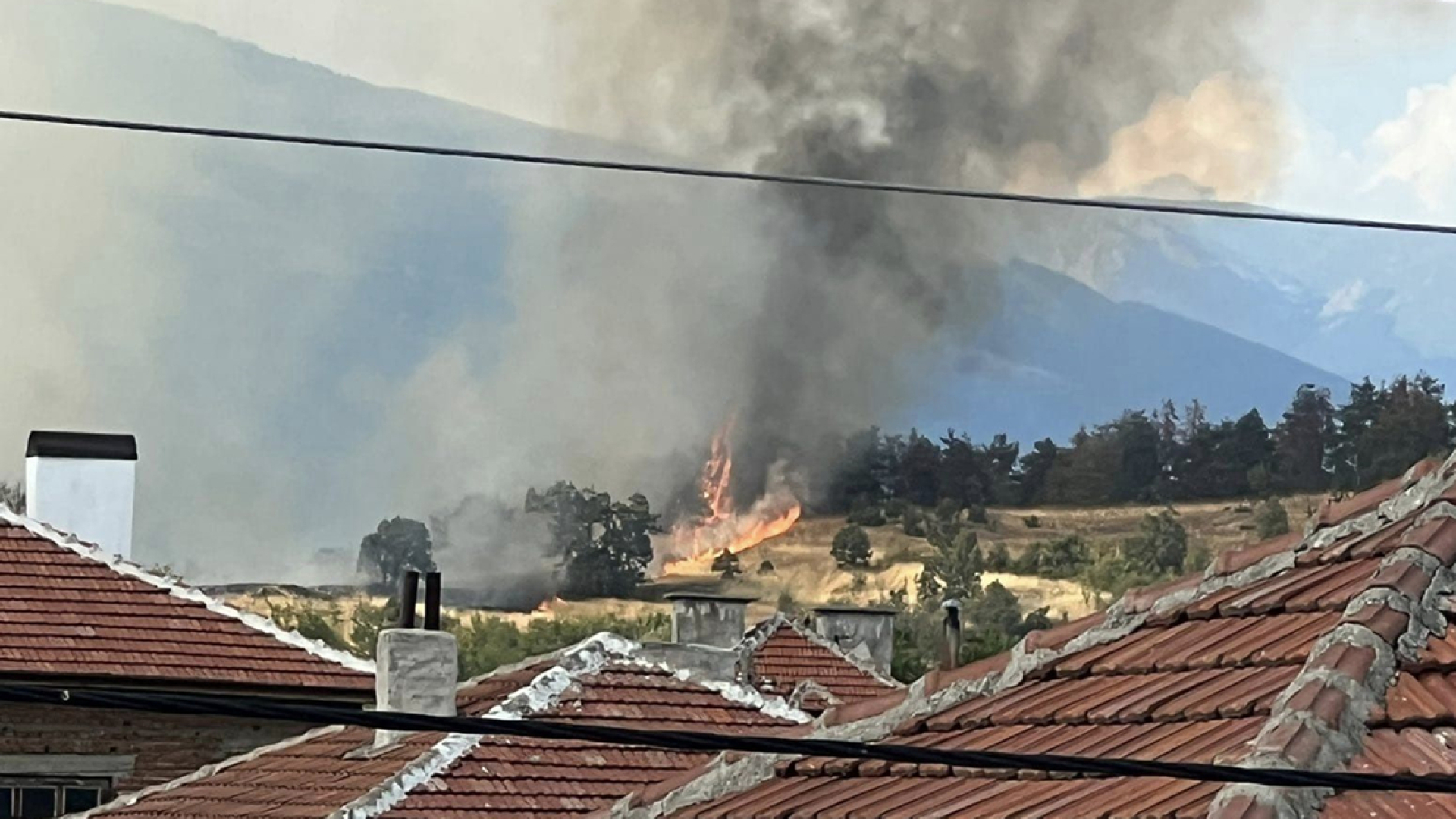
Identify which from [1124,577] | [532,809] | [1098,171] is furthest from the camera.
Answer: [1098,171]

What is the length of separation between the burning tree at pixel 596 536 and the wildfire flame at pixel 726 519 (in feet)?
2.50

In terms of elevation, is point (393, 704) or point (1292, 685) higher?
point (393, 704)

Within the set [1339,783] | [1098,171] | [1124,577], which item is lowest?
[1339,783]

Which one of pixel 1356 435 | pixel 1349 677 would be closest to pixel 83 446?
pixel 1349 677

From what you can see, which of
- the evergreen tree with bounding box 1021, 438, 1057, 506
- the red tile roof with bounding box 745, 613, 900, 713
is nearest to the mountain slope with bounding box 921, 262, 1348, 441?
the evergreen tree with bounding box 1021, 438, 1057, 506

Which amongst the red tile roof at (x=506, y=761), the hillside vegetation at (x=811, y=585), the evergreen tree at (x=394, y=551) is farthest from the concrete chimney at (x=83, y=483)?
the evergreen tree at (x=394, y=551)

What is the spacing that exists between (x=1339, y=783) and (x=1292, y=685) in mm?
1196

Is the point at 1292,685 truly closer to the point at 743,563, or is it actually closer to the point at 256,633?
the point at 256,633

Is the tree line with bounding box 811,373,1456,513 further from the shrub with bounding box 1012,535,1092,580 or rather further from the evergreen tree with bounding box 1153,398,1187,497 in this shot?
the shrub with bounding box 1012,535,1092,580

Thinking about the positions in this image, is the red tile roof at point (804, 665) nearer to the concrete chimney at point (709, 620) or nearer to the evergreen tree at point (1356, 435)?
the concrete chimney at point (709, 620)

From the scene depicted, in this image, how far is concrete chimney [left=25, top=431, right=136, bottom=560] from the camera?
17703 mm

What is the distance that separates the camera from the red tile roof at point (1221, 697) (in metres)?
4.43

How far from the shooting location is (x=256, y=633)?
1468cm

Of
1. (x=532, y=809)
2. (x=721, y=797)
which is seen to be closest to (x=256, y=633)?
(x=532, y=809)
